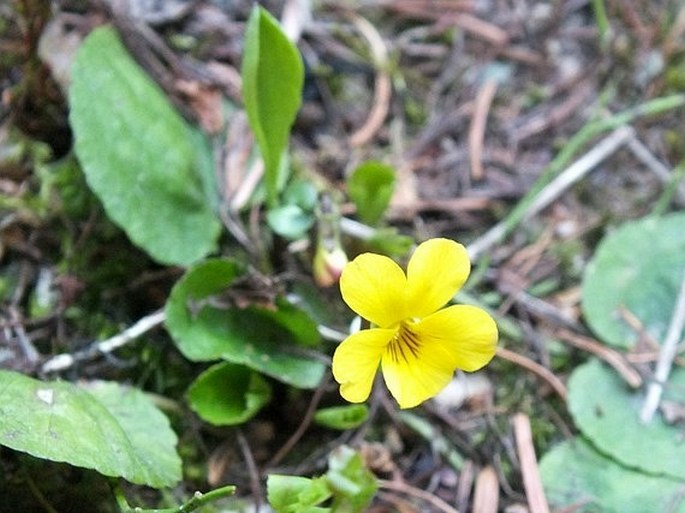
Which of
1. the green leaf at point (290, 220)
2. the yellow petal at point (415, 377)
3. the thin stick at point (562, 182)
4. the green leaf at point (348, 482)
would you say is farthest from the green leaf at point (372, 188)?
the green leaf at point (348, 482)

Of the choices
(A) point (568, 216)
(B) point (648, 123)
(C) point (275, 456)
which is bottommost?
(C) point (275, 456)

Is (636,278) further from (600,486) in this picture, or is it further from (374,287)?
(374,287)

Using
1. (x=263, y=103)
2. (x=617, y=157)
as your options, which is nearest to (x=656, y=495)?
(x=617, y=157)

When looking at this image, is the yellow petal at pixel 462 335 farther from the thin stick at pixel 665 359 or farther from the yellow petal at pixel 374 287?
the thin stick at pixel 665 359

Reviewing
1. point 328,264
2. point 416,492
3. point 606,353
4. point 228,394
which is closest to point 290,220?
point 328,264

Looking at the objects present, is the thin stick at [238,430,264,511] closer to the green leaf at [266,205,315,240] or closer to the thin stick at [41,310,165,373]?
the thin stick at [41,310,165,373]

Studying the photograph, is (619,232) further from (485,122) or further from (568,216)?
(485,122)
